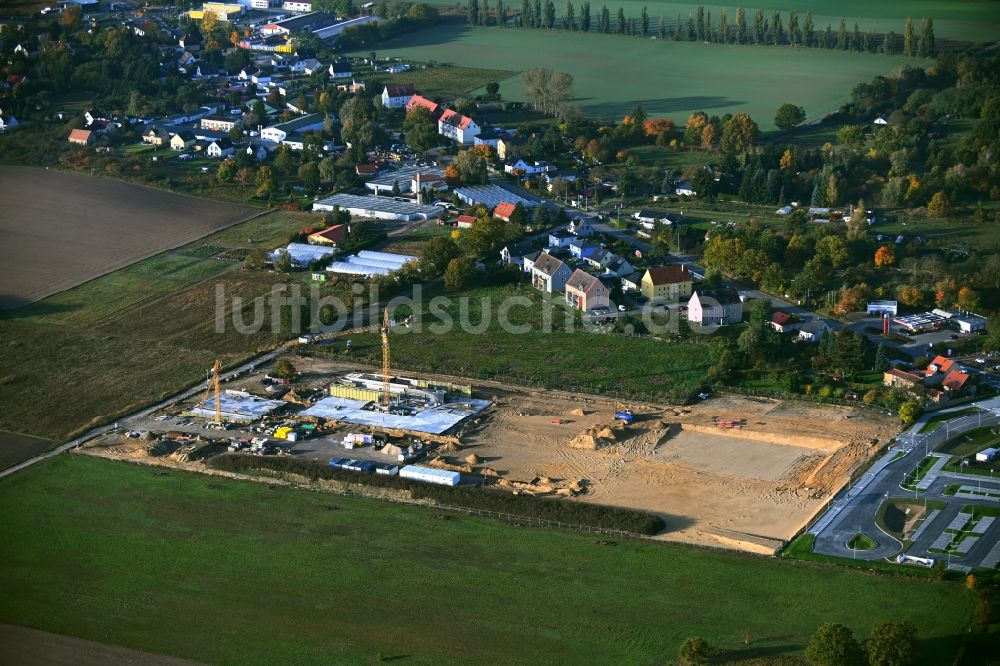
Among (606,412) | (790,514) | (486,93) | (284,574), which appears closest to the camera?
(284,574)

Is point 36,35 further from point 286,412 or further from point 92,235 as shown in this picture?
point 286,412

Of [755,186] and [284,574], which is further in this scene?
[755,186]

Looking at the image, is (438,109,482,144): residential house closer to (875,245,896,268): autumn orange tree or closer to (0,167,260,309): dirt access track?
(0,167,260,309): dirt access track

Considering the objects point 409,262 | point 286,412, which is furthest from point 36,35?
point 286,412

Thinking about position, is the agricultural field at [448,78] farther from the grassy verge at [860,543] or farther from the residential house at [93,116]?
the grassy verge at [860,543]

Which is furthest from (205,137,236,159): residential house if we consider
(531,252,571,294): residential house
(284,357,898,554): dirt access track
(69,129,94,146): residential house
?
(284,357,898,554): dirt access track

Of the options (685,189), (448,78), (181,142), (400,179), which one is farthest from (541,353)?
(448,78)

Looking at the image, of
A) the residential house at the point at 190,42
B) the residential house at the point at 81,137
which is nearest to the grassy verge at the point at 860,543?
the residential house at the point at 81,137
